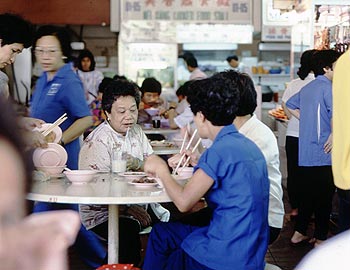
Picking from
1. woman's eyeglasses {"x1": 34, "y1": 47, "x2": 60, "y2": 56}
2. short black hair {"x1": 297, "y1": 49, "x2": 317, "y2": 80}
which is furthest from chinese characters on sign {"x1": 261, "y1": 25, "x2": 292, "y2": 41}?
woman's eyeglasses {"x1": 34, "y1": 47, "x2": 60, "y2": 56}

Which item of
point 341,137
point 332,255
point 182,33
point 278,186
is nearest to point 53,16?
point 182,33

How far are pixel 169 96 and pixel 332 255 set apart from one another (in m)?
8.63

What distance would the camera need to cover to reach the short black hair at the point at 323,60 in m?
4.50

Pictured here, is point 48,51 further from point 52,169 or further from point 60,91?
point 52,169

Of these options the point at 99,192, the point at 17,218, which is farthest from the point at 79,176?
the point at 17,218

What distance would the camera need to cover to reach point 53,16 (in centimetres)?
895

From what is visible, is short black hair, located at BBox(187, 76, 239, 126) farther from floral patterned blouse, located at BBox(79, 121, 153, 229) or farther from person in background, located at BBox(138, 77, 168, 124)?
person in background, located at BBox(138, 77, 168, 124)

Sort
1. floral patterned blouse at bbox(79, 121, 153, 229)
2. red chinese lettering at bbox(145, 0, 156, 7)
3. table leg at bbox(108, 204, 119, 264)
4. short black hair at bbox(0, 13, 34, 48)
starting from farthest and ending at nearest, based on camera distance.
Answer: red chinese lettering at bbox(145, 0, 156, 7), floral patterned blouse at bbox(79, 121, 153, 229), short black hair at bbox(0, 13, 34, 48), table leg at bbox(108, 204, 119, 264)

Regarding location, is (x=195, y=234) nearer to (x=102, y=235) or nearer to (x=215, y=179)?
(x=215, y=179)

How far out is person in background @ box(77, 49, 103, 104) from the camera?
7.91 metres

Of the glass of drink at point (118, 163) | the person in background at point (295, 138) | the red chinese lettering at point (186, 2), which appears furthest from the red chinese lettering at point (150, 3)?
the glass of drink at point (118, 163)

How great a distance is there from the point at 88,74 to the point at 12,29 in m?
5.10

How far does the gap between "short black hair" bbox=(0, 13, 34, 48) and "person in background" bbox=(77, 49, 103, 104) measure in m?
4.58

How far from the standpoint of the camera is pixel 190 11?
8227 mm
